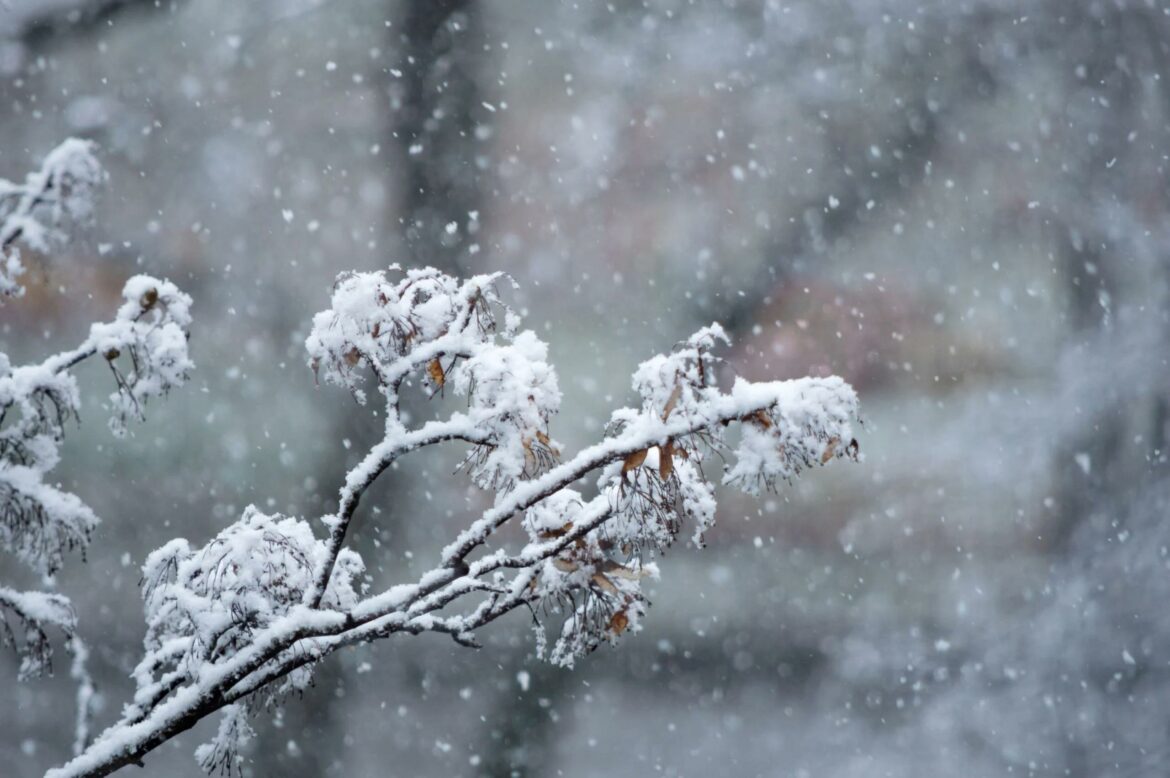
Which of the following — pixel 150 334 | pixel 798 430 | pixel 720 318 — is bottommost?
pixel 798 430

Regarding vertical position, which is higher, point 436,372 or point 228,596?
point 436,372

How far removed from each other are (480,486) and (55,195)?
1.10 meters

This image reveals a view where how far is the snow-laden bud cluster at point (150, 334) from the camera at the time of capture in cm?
204

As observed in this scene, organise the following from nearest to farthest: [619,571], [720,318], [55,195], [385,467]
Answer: [55,195], [385,467], [619,571], [720,318]

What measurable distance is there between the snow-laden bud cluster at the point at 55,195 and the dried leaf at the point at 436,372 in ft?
2.76

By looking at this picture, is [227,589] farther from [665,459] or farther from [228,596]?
[665,459]

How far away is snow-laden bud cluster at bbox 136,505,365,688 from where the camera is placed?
2355 mm

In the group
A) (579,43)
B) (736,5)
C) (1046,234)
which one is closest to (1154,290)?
(1046,234)

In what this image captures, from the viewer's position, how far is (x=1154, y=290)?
941 cm

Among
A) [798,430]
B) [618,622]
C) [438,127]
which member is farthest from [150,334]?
[438,127]

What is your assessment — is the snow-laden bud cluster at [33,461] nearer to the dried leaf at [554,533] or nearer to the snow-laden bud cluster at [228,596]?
the snow-laden bud cluster at [228,596]

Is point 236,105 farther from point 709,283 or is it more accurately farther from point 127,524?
point 709,283

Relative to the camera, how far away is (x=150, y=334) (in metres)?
2.09

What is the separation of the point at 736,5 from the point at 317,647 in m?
9.16
